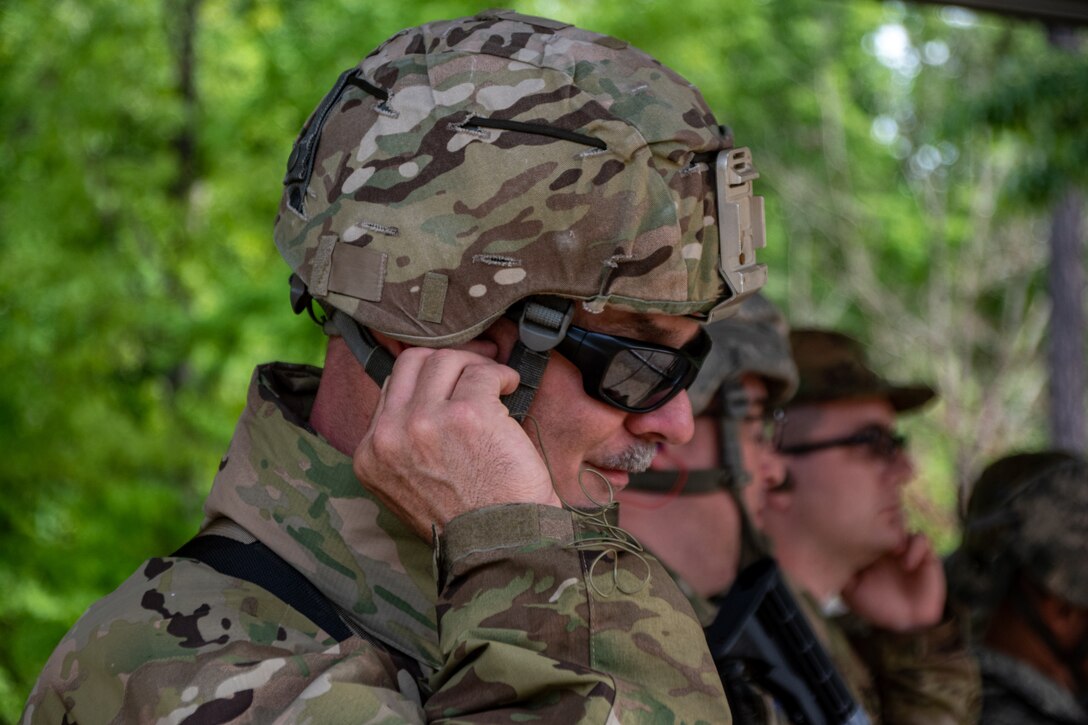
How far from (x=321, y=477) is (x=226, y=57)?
7.74 meters

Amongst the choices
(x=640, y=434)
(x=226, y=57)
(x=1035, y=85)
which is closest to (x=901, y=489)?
(x=640, y=434)

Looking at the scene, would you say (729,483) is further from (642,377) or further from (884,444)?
(642,377)

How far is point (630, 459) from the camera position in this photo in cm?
202

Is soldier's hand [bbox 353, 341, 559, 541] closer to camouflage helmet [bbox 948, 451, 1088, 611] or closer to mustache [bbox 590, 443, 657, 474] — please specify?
mustache [bbox 590, 443, 657, 474]

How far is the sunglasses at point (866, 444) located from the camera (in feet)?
13.9

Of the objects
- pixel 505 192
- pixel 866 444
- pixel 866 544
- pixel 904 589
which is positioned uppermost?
pixel 505 192

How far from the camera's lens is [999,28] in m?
18.1

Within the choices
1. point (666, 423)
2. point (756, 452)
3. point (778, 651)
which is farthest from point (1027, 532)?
point (666, 423)

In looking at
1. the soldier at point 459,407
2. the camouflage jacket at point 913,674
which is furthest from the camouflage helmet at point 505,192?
the camouflage jacket at point 913,674

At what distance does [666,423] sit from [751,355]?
6.05 feet

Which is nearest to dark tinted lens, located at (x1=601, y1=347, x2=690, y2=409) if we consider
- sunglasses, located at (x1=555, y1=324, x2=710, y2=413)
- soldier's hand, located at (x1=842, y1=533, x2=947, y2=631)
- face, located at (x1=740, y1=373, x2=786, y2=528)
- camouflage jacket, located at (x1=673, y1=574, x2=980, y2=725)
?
sunglasses, located at (x1=555, y1=324, x2=710, y2=413)

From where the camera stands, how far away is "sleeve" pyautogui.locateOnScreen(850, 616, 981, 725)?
415cm

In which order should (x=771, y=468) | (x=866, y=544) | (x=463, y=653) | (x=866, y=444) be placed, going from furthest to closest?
1. (x=866, y=444)
2. (x=866, y=544)
3. (x=771, y=468)
4. (x=463, y=653)

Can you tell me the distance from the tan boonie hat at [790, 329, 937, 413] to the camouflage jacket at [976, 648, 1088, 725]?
3.48 ft
